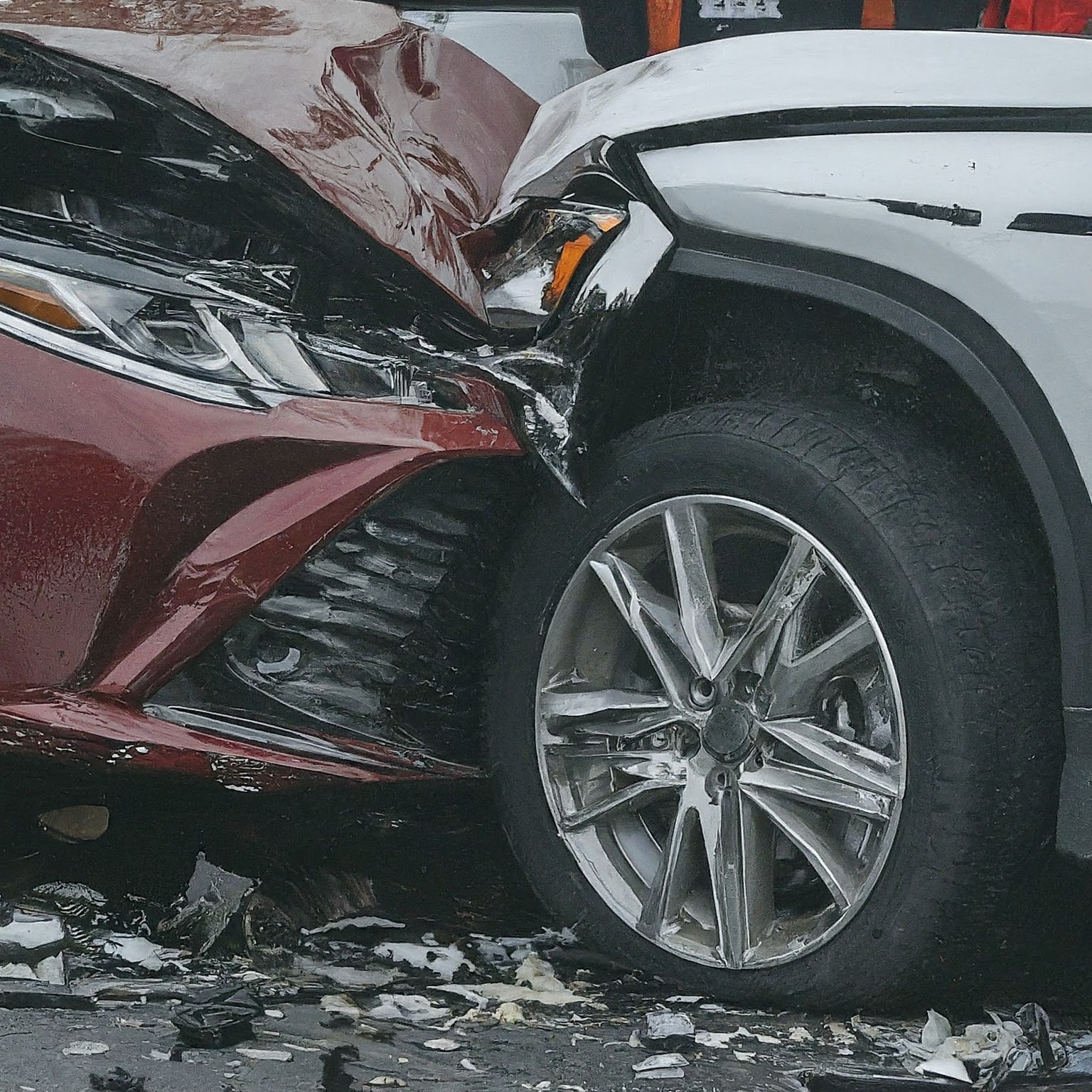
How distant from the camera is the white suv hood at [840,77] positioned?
1916mm

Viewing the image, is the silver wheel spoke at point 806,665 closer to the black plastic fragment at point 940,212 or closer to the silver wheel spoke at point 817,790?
the silver wheel spoke at point 817,790

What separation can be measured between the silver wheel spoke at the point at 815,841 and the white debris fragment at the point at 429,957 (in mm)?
628

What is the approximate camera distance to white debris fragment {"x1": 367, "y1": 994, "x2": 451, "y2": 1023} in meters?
2.16

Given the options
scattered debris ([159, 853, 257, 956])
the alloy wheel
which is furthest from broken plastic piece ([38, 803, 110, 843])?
the alloy wheel

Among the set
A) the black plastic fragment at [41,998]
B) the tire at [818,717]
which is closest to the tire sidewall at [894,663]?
the tire at [818,717]

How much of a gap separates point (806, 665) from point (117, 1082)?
110 centimetres

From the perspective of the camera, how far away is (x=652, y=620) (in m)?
2.22

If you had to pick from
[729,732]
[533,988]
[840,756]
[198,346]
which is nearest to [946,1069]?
[840,756]

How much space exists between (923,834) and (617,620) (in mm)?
627

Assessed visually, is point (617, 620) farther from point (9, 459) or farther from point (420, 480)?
point (9, 459)

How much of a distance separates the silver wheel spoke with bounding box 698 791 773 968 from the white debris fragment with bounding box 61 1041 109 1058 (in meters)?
0.91

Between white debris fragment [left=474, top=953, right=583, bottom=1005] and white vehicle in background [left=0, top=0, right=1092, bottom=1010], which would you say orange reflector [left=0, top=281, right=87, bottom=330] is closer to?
white vehicle in background [left=0, top=0, right=1092, bottom=1010]

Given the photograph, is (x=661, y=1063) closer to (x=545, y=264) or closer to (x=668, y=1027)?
(x=668, y=1027)

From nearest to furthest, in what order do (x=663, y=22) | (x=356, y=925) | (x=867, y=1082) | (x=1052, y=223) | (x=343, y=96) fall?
(x=1052, y=223) → (x=867, y=1082) → (x=343, y=96) → (x=356, y=925) → (x=663, y=22)
